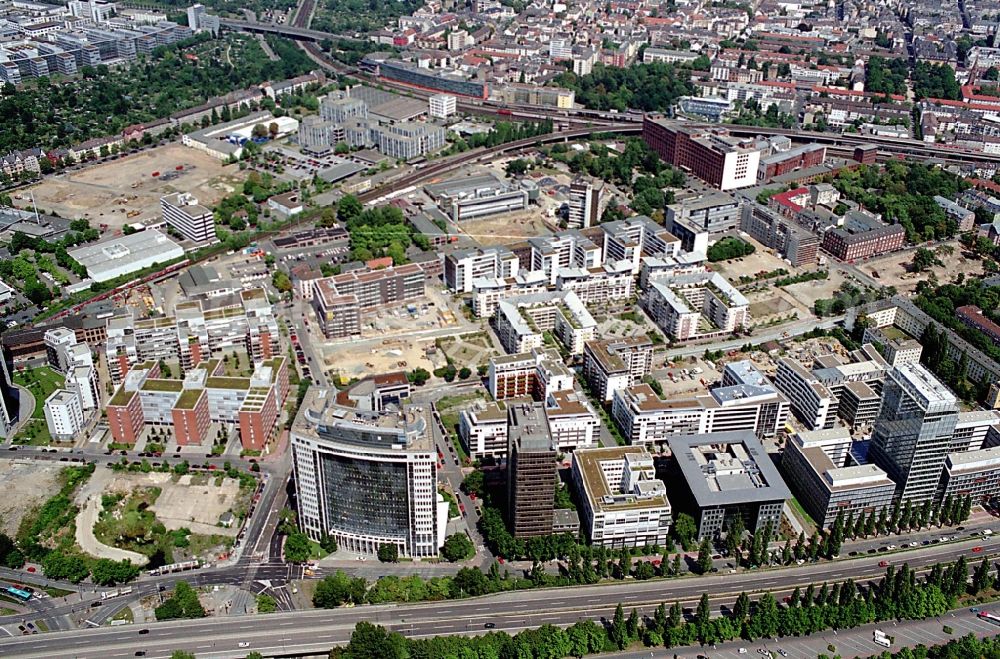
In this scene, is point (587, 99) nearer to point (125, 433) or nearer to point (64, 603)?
point (125, 433)

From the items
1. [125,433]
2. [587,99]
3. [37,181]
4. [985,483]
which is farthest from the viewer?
[587,99]

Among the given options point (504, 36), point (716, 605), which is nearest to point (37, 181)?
point (504, 36)

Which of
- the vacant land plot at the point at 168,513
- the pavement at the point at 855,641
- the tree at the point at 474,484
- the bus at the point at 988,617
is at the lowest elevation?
the pavement at the point at 855,641

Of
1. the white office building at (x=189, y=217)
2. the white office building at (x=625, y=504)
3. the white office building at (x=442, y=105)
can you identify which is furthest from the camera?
the white office building at (x=442, y=105)

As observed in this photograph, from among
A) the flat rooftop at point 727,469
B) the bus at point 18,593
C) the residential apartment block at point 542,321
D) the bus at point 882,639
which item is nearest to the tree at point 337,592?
the bus at point 18,593

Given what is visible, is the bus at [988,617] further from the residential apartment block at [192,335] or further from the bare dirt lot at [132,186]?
the bare dirt lot at [132,186]

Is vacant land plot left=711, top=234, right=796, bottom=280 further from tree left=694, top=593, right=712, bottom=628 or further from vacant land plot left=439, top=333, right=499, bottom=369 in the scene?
tree left=694, top=593, right=712, bottom=628
